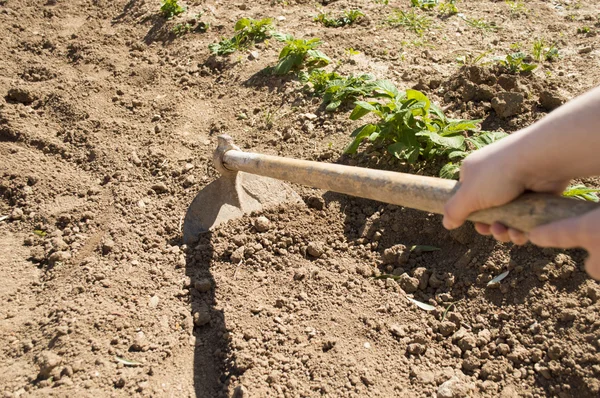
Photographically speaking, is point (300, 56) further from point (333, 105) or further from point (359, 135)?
point (359, 135)

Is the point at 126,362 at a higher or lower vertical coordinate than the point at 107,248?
lower

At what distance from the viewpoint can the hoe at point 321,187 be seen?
1697 millimetres

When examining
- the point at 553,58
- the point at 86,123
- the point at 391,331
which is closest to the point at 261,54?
the point at 86,123

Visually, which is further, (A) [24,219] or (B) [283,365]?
(A) [24,219]

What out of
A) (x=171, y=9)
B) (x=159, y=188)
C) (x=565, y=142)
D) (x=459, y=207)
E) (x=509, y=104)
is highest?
(x=565, y=142)

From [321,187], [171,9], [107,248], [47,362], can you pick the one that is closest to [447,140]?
[321,187]

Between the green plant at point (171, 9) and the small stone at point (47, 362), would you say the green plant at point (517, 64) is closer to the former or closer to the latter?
the green plant at point (171, 9)

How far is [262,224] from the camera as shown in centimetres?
313

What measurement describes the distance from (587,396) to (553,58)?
246 cm

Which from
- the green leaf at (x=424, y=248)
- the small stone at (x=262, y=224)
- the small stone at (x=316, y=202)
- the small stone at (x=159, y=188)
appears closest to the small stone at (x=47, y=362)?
the small stone at (x=262, y=224)

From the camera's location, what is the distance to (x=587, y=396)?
2.25m

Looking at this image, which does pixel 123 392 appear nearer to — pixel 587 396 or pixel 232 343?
pixel 232 343

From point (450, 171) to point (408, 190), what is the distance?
98 cm

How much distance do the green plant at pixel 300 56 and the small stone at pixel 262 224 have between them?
147 centimetres
